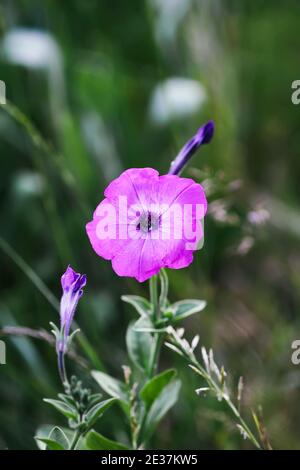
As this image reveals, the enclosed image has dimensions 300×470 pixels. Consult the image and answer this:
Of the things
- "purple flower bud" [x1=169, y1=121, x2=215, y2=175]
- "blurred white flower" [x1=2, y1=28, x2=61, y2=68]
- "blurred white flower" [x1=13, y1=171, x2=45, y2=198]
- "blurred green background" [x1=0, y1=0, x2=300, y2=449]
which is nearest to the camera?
"purple flower bud" [x1=169, y1=121, x2=215, y2=175]

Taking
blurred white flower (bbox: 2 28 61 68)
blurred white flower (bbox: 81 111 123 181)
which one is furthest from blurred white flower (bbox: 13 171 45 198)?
blurred white flower (bbox: 2 28 61 68)

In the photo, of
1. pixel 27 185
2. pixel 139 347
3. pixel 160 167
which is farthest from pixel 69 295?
pixel 160 167

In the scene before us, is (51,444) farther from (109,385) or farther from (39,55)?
(39,55)

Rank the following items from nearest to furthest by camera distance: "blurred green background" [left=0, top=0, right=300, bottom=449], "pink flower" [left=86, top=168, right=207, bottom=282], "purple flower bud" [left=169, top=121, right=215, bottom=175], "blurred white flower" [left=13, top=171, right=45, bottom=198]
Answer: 1. "pink flower" [left=86, top=168, right=207, bottom=282]
2. "purple flower bud" [left=169, top=121, right=215, bottom=175]
3. "blurred green background" [left=0, top=0, right=300, bottom=449]
4. "blurred white flower" [left=13, top=171, right=45, bottom=198]

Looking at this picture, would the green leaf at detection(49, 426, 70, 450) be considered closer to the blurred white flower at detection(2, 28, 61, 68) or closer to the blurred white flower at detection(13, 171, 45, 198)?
the blurred white flower at detection(13, 171, 45, 198)

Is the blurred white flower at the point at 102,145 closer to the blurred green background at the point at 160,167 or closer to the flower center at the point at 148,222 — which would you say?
the blurred green background at the point at 160,167

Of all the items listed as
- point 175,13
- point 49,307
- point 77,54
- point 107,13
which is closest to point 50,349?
point 49,307

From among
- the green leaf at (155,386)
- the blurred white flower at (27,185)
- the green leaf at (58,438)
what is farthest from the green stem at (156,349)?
the blurred white flower at (27,185)
